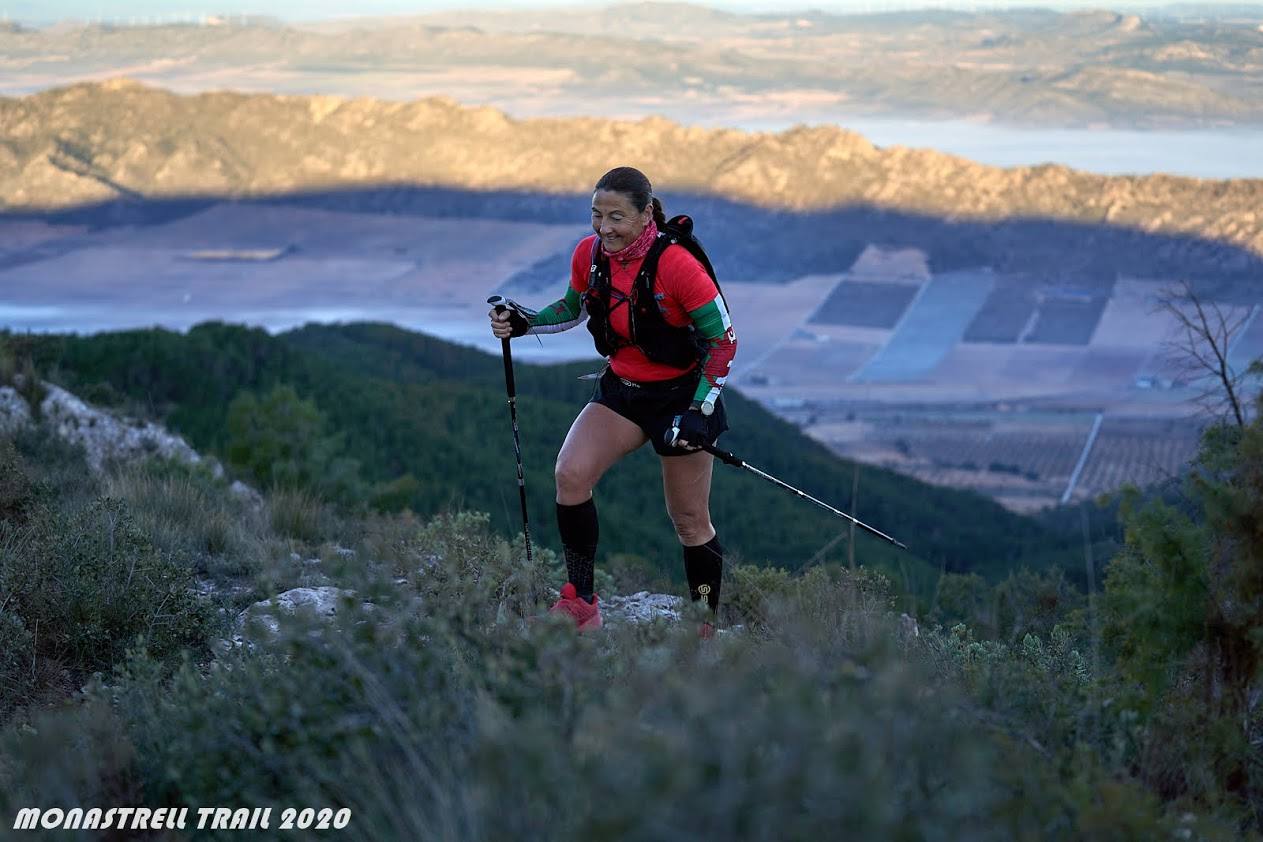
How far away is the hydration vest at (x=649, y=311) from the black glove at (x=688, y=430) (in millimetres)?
249

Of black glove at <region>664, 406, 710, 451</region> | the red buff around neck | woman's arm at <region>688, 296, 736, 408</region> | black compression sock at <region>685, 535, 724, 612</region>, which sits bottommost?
black compression sock at <region>685, 535, 724, 612</region>

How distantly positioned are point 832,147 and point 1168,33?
164 ft

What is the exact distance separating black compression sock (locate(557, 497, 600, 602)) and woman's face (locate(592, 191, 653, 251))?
1032mm

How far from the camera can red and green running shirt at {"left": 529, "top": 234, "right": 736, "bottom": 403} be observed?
16.0 feet

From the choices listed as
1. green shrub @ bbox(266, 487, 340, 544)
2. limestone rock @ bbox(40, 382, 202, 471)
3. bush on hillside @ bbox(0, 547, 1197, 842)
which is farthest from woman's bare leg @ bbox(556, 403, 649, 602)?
limestone rock @ bbox(40, 382, 202, 471)

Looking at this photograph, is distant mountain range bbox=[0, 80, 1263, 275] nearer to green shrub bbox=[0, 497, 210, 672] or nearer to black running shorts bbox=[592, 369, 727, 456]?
black running shorts bbox=[592, 369, 727, 456]

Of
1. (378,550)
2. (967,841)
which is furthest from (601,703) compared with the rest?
(378,550)

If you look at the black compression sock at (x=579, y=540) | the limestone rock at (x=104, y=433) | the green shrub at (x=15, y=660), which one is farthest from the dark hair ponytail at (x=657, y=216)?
the limestone rock at (x=104, y=433)

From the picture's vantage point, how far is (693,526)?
5.34 metres

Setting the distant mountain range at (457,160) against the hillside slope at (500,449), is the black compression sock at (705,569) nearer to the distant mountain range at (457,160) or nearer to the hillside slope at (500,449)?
the hillside slope at (500,449)

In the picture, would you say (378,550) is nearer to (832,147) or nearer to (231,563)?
(231,563)

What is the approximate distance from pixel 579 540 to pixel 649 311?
94 cm

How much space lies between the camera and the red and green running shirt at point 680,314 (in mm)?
4879

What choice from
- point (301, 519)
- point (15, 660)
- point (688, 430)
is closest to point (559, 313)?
point (688, 430)
